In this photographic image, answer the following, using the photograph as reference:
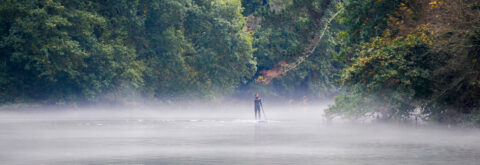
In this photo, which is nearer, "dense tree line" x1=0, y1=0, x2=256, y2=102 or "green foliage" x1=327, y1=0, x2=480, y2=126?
"green foliage" x1=327, y1=0, x2=480, y2=126

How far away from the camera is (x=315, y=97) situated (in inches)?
2881

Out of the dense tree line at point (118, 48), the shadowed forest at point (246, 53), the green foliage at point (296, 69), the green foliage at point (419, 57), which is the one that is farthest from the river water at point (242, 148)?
the dense tree line at point (118, 48)

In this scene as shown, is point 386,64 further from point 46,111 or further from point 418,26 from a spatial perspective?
point 46,111

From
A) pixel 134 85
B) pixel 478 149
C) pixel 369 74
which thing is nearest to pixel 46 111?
pixel 134 85

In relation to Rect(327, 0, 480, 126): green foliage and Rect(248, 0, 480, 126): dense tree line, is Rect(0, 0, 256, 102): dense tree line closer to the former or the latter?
Rect(248, 0, 480, 126): dense tree line

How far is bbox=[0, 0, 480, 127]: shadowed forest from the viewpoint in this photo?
28.0 meters

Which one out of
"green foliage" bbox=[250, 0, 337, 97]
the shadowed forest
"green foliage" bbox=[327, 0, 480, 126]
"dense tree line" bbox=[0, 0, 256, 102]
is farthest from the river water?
"dense tree line" bbox=[0, 0, 256, 102]

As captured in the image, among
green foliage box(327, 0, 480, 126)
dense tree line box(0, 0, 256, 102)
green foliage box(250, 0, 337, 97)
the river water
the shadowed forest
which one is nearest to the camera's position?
the river water

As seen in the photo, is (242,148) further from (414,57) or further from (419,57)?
(419,57)

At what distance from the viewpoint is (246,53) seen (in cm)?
6438

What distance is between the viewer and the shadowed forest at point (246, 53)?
27953 millimetres

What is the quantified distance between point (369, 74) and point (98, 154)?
527 inches

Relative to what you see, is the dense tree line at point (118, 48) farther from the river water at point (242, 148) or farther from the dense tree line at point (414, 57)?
the dense tree line at point (414, 57)

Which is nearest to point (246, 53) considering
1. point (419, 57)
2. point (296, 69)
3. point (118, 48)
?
point (296, 69)
